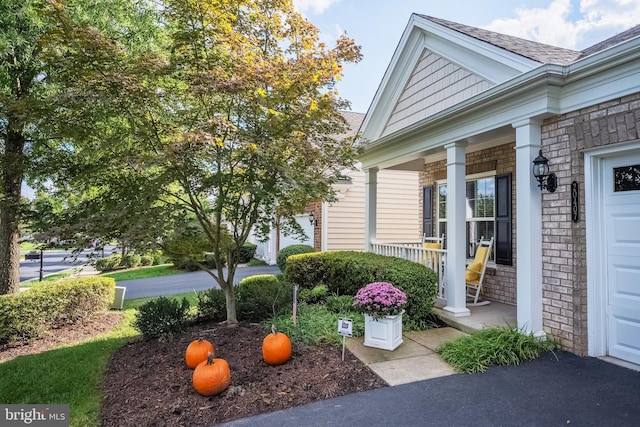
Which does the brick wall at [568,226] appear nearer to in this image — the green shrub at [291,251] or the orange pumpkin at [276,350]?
the orange pumpkin at [276,350]

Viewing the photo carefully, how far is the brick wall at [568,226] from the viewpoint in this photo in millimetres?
3697

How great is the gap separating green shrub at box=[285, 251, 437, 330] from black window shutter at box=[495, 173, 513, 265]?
166cm

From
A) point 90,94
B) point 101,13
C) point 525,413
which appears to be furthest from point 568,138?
point 101,13

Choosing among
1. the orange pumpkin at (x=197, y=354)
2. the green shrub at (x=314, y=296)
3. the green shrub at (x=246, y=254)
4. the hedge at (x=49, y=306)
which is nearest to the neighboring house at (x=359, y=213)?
the green shrub at (x=314, y=296)

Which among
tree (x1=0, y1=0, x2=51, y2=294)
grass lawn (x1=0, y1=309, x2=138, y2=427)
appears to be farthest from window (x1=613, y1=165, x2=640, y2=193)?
tree (x1=0, y1=0, x2=51, y2=294)

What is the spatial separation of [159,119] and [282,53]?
6.42 ft

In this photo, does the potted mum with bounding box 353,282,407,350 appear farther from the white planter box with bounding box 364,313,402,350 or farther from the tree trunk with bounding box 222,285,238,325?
the tree trunk with bounding box 222,285,238,325

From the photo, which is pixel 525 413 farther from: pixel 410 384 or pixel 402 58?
pixel 402 58

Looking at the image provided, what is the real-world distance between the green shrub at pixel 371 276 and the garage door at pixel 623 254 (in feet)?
6.96

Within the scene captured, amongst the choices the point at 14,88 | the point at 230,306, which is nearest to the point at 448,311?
the point at 230,306

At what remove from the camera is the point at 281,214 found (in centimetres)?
555

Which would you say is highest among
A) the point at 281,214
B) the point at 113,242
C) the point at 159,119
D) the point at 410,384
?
the point at 159,119

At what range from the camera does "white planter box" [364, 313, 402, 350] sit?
4215 millimetres

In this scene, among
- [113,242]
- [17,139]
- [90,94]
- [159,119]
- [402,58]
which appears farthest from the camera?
[402,58]
